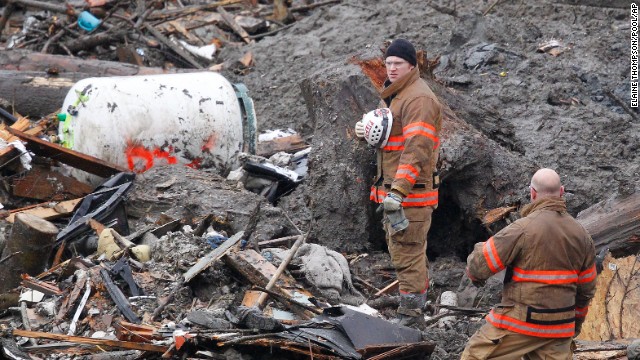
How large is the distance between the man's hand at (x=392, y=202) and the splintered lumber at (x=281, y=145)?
4.41m

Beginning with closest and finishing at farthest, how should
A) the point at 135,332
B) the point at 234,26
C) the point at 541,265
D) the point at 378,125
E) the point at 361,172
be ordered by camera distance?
the point at 541,265, the point at 135,332, the point at 378,125, the point at 361,172, the point at 234,26

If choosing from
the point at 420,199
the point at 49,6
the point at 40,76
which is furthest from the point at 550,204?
the point at 49,6

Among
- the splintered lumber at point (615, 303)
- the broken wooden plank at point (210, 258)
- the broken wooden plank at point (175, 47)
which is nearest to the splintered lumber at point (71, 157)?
the broken wooden plank at point (210, 258)

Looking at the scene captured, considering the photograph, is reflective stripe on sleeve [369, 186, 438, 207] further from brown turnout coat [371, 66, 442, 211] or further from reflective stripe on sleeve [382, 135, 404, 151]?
reflective stripe on sleeve [382, 135, 404, 151]

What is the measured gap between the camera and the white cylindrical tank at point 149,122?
9414 millimetres

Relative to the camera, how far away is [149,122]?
9.47 meters

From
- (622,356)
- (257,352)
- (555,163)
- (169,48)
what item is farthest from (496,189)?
(169,48)

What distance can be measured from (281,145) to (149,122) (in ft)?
6.37

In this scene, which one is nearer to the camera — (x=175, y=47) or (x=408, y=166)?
(x=408, y=166)

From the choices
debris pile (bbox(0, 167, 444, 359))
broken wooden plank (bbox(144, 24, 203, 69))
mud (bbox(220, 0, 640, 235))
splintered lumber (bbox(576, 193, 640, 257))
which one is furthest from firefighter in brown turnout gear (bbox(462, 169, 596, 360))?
broken wooden plank (bbox(144, 24, 203, 69))

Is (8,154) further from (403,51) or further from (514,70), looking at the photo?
(514,70)

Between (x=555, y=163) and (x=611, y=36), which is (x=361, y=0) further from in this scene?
(x=555, y=163)

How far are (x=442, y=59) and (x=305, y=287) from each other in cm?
582

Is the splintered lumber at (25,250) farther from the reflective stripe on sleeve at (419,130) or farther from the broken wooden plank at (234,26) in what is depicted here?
the broken wooden plank at (234,26)
